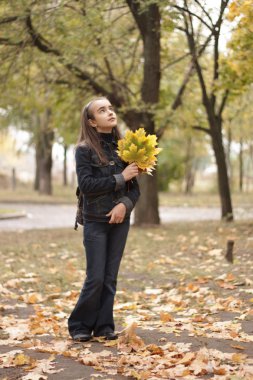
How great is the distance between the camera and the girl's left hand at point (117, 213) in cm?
528

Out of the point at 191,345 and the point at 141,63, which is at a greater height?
the point at 141,63

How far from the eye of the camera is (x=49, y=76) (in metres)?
16.9

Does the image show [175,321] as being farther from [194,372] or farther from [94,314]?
[194,372]

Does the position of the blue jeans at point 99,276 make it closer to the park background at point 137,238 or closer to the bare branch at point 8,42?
the park background at point 137,238

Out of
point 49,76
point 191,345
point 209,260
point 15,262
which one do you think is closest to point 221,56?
point 49,76

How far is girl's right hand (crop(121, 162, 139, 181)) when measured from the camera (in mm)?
5309

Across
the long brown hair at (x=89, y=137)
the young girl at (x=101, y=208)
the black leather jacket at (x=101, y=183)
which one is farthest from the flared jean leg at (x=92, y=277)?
the long brown hair at (x=89, y=137)

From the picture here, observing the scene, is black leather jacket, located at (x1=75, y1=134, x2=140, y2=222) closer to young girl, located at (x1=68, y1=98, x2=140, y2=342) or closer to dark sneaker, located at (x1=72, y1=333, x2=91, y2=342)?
young girl, located at (x1=68, y1=98, x2=140, y2=342)

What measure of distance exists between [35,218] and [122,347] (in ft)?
59.0

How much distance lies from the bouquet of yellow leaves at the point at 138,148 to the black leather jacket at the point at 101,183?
0.52 ft

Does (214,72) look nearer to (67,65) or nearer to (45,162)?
(67,65)

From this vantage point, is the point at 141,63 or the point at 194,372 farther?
the point at 141,63

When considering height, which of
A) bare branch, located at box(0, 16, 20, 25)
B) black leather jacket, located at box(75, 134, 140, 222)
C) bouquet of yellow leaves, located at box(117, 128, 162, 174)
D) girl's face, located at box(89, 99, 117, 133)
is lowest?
black leather jacket, located at box(75, 134, 140, 222)

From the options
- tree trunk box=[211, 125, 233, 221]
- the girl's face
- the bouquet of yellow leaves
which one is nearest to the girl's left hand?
the bouquet of yellow leaves
